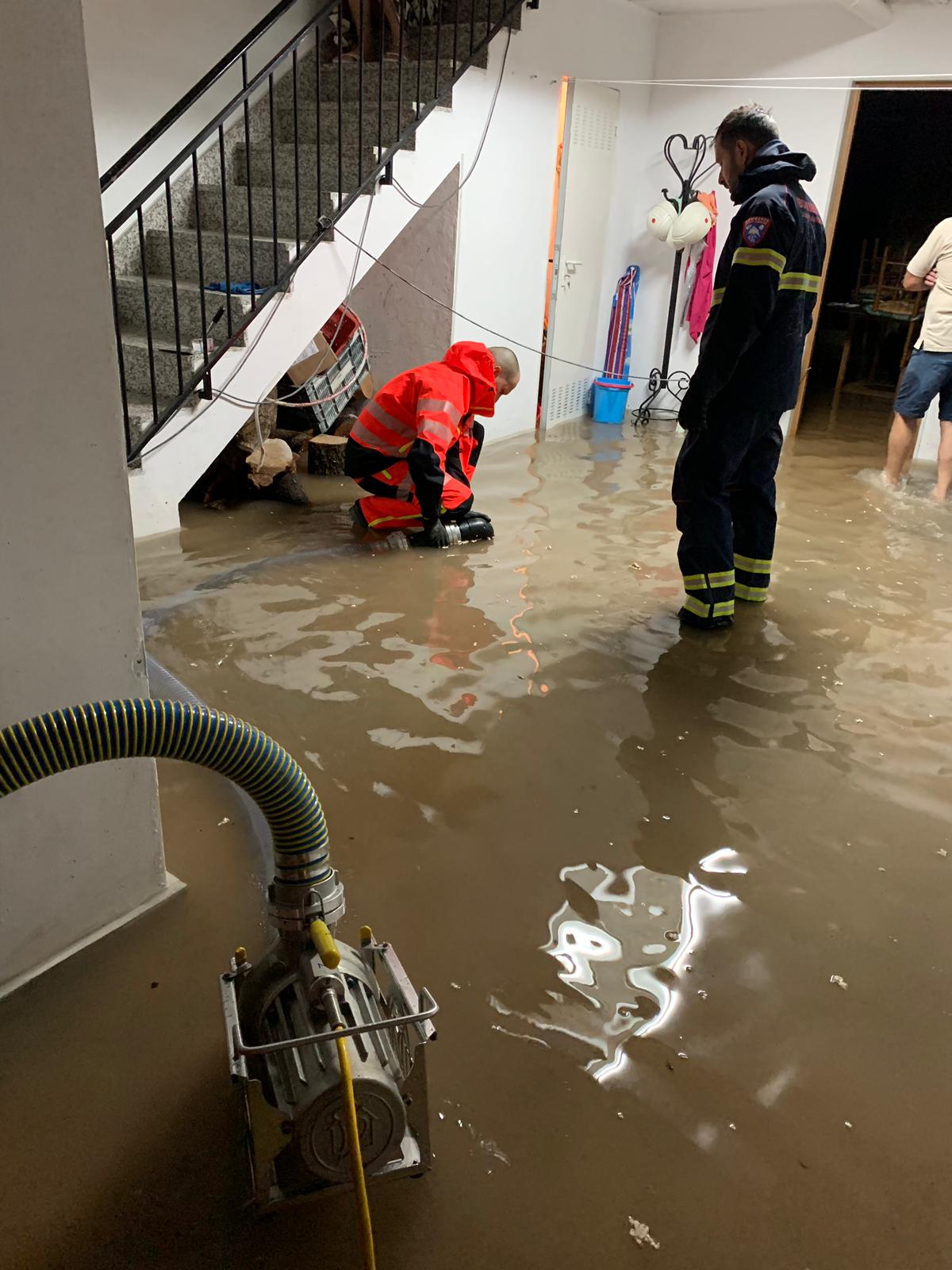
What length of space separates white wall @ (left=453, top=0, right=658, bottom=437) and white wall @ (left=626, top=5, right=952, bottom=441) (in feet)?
0.62

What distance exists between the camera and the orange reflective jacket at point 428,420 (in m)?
3.85

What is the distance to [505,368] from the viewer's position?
4102mm

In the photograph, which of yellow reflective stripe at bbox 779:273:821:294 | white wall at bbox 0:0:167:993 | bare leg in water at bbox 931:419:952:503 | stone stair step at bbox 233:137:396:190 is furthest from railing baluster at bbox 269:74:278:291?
bare leg in water at bbox 931:419:952:503

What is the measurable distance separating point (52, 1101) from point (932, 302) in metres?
5.22

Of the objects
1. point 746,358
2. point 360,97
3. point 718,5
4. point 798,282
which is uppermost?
point 718,5

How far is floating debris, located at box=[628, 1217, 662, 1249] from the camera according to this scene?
1383mm

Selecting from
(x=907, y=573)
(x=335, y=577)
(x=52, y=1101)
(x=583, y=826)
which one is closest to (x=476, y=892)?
(x=583, y=826)

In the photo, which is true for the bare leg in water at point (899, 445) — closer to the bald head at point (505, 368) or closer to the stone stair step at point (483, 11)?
the bald head at point (505, 368)

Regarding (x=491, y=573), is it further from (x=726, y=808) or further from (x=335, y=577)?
(x=726, y=808)

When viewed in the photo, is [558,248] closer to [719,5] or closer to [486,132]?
[486,132]

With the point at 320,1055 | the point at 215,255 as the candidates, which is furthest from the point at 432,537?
the point at 320,1055

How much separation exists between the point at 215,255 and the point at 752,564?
2822mm

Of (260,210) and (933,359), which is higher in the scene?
(260,210)

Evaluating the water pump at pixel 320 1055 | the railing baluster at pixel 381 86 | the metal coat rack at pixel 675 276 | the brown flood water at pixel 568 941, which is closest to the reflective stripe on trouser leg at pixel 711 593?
the brown flood water at pixel 568 941
